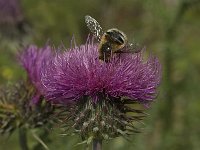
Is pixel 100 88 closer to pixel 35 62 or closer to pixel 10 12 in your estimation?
pixel 35 62

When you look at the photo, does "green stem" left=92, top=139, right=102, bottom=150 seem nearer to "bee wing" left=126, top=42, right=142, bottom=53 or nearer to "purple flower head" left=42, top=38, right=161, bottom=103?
"purple flower head" left=42, top=38, right=161, bottom=103

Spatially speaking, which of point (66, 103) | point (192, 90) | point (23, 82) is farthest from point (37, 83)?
point (192, 90)

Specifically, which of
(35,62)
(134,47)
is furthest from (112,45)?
(35,62)

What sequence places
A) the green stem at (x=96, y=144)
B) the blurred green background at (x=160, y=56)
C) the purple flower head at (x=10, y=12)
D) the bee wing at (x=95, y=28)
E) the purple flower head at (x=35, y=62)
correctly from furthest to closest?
the purple flower head at (x=10, y=12) < the blurred green background at (x=160, y=56) < the purple flower head at (x=35, y=62) < the bee wing at (x=95, y=28) < the green stem at (x=96, y=144)

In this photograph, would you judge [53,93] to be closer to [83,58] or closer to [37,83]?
[83,58]

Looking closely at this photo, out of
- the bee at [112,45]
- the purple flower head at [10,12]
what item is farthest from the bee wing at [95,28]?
the purple flower head at [10,12]

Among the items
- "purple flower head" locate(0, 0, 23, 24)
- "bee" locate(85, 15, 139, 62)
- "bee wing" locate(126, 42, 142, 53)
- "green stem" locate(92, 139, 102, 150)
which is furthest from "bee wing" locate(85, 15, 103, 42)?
"purple flower head" locate(0, 0, 23, 24)

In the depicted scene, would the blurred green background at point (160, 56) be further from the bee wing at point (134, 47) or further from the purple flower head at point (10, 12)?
the bee wing at point (134, 47)
